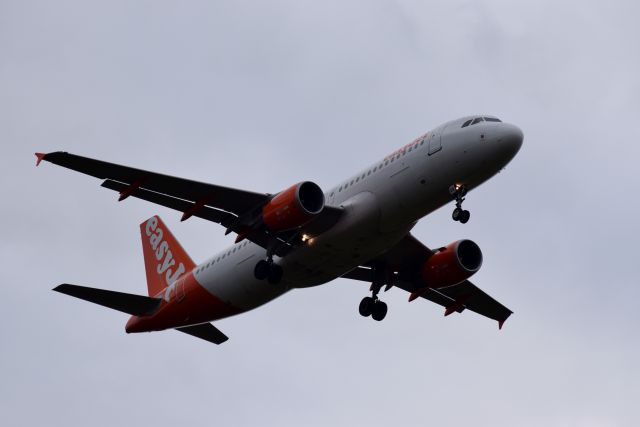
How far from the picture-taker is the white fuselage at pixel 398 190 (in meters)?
37.8

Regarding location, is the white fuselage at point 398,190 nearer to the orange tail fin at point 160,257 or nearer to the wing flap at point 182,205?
the wing flap at point 182,205

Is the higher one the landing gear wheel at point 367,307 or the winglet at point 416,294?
the winglet at point 416,294

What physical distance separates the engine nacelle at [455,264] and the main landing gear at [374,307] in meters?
2.39

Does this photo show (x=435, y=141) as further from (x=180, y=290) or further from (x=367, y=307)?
(x=180, y=290)

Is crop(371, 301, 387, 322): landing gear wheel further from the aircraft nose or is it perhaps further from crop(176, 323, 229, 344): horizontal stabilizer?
the aircraft nose

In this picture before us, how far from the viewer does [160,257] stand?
50.6 meters

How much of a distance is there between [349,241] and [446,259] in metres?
6.90

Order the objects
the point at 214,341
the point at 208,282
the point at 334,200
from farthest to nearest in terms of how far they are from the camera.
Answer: the point at 214,341 → the point at 208,282 → the point at 334,200

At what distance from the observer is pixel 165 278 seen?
162 feet

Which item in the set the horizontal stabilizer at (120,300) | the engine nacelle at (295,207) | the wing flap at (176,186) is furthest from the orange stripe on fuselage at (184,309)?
the engine nacelle at (295,207)

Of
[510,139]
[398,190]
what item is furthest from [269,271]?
[510,139]

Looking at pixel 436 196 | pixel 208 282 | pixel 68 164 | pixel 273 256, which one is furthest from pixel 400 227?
pixel 68 164

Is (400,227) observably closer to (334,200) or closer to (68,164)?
(334,200)

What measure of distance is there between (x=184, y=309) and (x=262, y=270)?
5.91 meters
